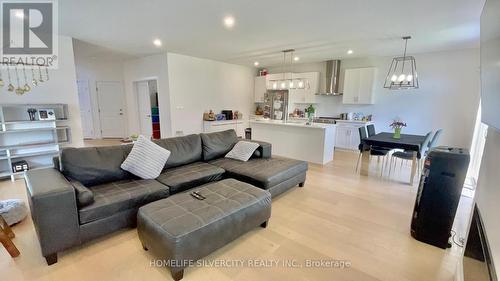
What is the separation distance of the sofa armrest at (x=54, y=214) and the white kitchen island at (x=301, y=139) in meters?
4.19

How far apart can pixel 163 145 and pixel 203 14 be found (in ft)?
6.36

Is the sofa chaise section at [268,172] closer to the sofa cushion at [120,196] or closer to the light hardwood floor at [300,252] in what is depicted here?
the light hardwood floor at [300,252]

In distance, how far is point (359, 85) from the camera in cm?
600

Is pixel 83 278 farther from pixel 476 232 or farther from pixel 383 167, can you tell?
pixel 383 167

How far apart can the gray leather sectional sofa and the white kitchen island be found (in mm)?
1539

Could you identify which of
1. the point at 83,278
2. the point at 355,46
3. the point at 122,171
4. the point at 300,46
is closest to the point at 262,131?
the point at 300,46

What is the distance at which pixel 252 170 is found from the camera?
121 inches

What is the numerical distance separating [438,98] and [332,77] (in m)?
2.53

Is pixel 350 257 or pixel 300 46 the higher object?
pixel 300 46

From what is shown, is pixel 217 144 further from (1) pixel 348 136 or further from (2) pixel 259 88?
(2) pixel 259 88

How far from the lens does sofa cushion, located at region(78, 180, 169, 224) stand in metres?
2.00

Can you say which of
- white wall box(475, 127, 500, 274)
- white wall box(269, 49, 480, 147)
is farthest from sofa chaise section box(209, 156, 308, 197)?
white wall box(269, 49, 480, 147)

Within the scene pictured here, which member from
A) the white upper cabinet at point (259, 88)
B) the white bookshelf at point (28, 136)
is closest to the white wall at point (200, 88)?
the white upper cabinet at point (259, 88)

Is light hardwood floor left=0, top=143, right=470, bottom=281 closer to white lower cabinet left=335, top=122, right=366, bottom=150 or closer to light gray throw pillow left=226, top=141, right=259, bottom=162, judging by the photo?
light gray throw pillow left=226, top=141, right=259, bottom=162
